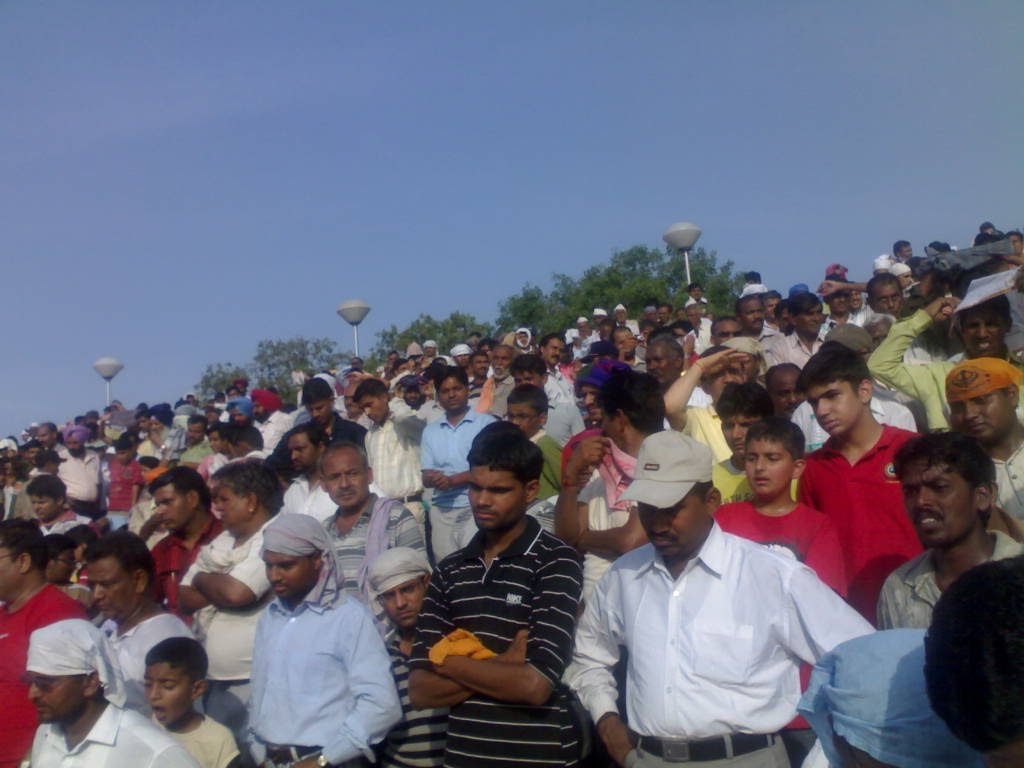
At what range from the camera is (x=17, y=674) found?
509cm

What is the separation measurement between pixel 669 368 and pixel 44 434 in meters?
13.6

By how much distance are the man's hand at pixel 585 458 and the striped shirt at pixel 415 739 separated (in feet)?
3.91

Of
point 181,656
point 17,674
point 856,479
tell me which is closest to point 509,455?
point 856,479

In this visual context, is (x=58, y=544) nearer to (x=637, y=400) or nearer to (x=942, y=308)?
(x=637, y=400)

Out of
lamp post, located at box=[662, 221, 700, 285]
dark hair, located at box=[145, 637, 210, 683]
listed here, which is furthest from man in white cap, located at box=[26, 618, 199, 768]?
lamp post, located at box=[662, 221, 700, 285]

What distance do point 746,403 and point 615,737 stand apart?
8.54 feet

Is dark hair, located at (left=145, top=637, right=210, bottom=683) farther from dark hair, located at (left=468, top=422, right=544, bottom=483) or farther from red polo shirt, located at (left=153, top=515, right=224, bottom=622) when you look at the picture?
dark hair, located at (left=468, top=422, right=544, bottom=483)

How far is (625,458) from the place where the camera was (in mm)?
4625

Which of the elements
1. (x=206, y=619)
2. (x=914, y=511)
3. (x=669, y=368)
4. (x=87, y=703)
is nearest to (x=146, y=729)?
(x=87, y=703)

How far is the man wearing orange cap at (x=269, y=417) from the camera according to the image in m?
11.8

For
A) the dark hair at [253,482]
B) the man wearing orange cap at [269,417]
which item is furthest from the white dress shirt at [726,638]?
the man wearing orange cap at [269,417]

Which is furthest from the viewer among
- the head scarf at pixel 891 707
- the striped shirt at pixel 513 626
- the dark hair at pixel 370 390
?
the dark hair at pixel 370 390

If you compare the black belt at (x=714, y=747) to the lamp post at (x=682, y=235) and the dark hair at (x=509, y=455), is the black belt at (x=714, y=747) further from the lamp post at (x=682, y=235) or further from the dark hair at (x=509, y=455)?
the lamp post at (x=682, y=235)

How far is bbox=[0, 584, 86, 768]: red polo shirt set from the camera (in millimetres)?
4996
